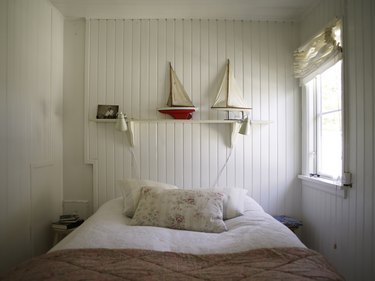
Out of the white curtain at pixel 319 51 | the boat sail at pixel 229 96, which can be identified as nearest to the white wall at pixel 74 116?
the boat sail at pixel 229 96

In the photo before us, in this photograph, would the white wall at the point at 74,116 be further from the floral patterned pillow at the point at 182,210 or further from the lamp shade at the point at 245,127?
the lamp shade at the point at 245,127

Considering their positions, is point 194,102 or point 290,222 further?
point 194,102

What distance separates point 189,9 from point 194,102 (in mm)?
818

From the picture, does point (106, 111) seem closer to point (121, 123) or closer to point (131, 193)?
point (121, 123)

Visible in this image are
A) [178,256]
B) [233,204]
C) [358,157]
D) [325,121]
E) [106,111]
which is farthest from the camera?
[106,111]

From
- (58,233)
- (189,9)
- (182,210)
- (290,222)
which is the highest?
(189,9)

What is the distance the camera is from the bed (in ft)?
3.50

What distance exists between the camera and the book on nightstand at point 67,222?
2.18 meters

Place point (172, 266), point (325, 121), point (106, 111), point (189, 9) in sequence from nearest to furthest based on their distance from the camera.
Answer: point (172, 266), point (325, 121), point (189, 9), point (106, 111)

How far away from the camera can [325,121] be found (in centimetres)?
219

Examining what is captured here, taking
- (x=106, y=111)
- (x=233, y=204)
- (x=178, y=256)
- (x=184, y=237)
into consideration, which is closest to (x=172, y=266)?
(x=178, y=256)

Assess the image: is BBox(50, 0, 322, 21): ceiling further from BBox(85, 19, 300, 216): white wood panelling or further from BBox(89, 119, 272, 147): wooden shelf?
BBox(89, 119, 272, 147): wooden shelf

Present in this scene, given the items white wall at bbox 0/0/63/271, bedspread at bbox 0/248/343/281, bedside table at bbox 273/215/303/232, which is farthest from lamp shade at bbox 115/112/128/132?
bedside table at bbox 273/215/303/232

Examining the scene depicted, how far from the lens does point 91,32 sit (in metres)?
2.48
